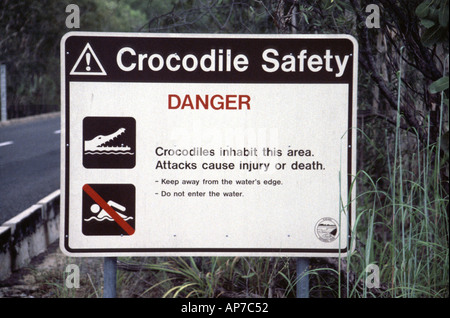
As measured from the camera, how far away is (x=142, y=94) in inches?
88.0

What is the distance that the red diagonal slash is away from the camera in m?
2.26

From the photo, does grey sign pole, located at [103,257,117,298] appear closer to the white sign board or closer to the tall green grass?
the white sign board

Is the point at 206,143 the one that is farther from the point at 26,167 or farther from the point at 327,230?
the point at 26,167

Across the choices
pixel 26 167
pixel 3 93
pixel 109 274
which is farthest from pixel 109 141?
pixel 3 93

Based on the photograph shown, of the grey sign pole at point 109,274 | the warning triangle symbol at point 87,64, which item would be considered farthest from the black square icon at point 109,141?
the grey sign pole at point 109,274

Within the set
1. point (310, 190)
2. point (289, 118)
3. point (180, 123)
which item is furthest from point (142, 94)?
point (310, 190)

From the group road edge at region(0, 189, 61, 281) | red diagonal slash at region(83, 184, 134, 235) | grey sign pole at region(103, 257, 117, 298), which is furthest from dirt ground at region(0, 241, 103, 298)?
red diagonal slash at region(83, 184, 134, 235)

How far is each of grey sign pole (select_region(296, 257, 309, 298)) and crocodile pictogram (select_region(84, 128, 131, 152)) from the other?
2.72 ft

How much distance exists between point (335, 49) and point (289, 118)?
0.32 m

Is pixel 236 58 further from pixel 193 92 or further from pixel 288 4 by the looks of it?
pixel 288 4

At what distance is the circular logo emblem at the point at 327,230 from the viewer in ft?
7.53

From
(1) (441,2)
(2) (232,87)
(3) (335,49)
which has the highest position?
(1) (441,2)

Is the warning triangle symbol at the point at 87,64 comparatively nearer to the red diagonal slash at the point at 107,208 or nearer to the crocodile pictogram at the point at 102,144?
the crocodile pictogram at the point at 102,144

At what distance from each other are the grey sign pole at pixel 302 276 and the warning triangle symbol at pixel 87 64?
109 cm
